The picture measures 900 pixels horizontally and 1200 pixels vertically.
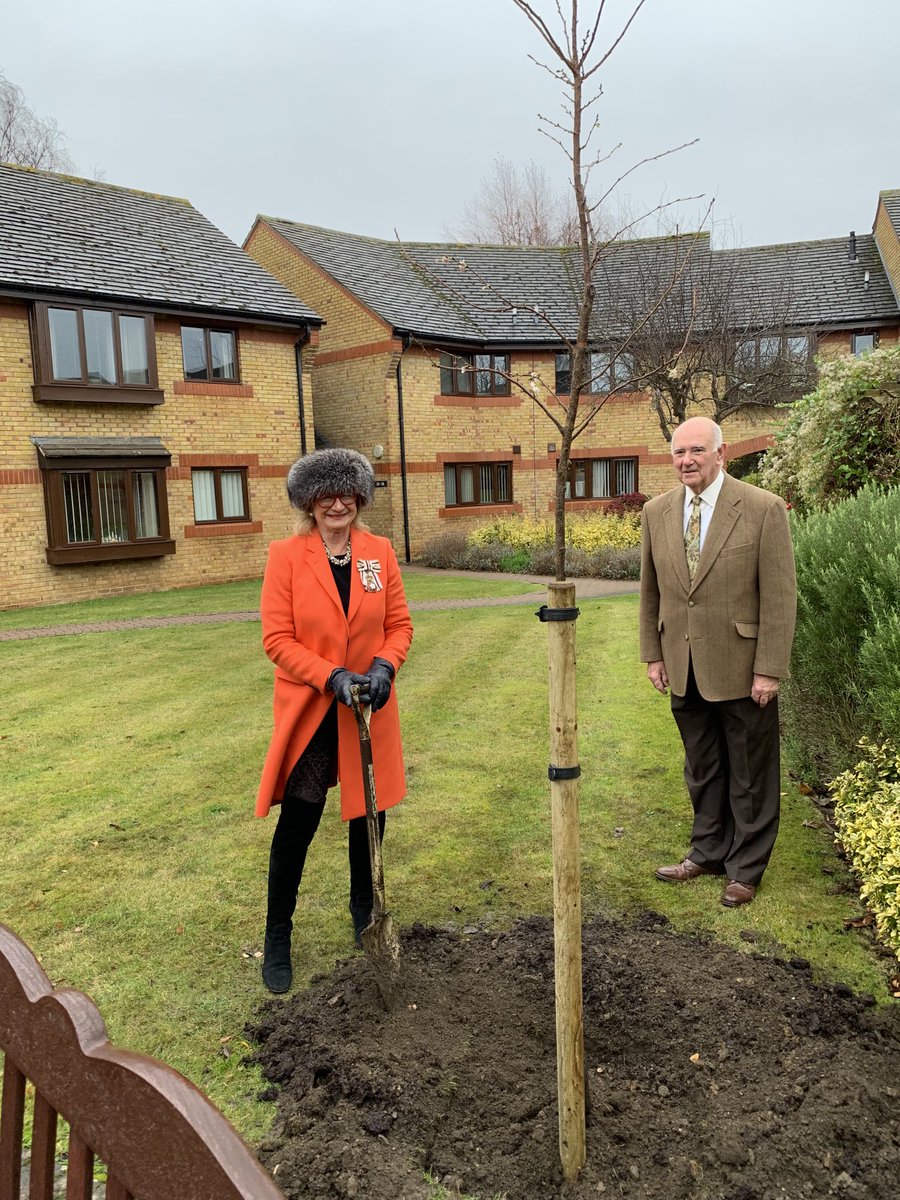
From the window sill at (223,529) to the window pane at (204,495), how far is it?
242 mm

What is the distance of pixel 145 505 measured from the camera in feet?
61.0

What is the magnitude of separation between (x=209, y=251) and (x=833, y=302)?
1742 cm

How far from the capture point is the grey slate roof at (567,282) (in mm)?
24062

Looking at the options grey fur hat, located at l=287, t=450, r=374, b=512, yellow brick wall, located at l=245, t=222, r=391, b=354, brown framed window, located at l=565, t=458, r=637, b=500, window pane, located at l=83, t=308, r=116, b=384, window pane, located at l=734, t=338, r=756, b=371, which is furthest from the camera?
brown framed window, located at l=565, t=458, r=637, b=500

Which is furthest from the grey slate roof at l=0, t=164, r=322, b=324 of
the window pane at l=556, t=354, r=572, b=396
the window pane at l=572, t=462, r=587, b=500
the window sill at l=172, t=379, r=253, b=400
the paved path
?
the window pane at l=572, t=462, r=587, b=500

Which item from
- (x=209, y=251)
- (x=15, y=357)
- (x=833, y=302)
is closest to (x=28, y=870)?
(x=15, y=357)

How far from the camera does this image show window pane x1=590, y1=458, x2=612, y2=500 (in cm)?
2636

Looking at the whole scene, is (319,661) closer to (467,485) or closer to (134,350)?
(134,350)

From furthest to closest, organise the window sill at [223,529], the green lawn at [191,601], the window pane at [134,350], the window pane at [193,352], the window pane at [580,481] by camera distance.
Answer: the window pane at [580,481]
the window sill at [223,529]
the window pane at [193,352]
the window pane at [134,350]
the green lawn at [191,601]

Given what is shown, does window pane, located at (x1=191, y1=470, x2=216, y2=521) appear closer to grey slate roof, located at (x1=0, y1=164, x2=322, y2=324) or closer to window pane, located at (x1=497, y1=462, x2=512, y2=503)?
grey slate roof, located at (x1=0, y1=164, x2=322, y2=324)

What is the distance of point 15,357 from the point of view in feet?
53.8

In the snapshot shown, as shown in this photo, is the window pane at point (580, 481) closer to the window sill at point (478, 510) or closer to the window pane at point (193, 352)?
the window sill at point (478, 510)

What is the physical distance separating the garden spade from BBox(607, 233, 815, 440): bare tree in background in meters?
17.7

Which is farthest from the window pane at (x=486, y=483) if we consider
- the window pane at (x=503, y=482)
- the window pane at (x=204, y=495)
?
the window pane at (x=204, y=495)
